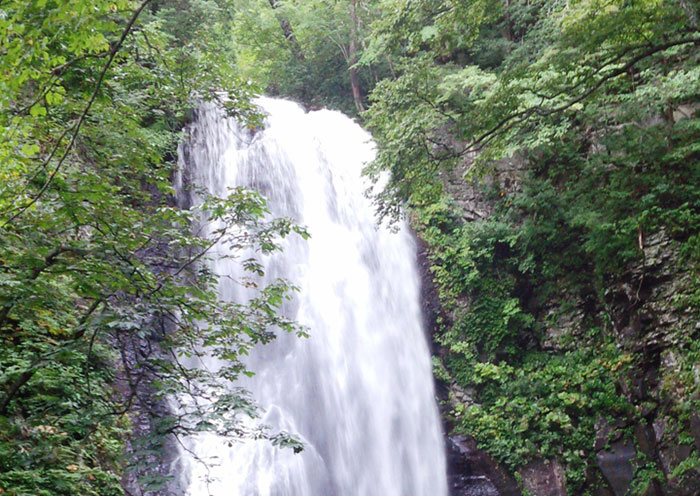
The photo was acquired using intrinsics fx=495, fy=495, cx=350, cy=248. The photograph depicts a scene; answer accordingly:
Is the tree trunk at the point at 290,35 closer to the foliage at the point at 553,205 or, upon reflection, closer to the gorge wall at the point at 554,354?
the foliage at the point at 553,205

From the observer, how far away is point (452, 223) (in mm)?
10984

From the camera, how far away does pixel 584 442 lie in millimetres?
7961

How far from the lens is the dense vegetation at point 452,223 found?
3.48 metres

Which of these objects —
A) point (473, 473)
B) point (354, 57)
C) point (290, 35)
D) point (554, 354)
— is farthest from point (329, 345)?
point (290, 35)

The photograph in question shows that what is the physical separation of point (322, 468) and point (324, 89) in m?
12.4

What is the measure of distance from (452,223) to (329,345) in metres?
3.92

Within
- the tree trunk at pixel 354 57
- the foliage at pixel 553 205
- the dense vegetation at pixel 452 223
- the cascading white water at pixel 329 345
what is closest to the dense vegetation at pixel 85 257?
the dense vegetation at pixel 452 223

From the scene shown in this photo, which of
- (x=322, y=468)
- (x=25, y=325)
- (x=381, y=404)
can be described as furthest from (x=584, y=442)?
(x=25, y=325)

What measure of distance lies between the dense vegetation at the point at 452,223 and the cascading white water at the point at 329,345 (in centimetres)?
81

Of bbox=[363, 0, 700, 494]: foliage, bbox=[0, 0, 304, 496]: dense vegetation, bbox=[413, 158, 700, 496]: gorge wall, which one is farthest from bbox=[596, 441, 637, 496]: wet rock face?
bbox=[0, 0, 304, 496]: dense vegetation

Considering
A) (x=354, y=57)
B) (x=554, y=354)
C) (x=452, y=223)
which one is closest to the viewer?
(x=554, y=354)

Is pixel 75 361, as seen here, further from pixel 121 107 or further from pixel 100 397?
pixel 121 107

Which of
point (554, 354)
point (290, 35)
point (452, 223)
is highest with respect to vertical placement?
point (290, 35)

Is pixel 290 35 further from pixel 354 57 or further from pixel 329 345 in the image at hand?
pixel 329 345
